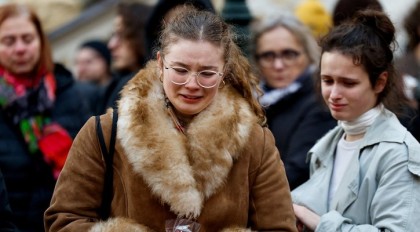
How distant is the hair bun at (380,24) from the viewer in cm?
466

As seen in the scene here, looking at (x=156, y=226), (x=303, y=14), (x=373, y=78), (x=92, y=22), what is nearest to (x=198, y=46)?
(x=156, y=226)

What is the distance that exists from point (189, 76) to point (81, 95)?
262 cm

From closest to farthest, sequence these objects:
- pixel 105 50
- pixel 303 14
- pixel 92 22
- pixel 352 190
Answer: pixel 352 190 → pixel 303 14 → pixel 105 50 → pixel 92 22

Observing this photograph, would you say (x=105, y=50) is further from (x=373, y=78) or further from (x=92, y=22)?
(x=373, y=78)

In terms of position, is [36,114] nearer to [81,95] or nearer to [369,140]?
[81,95]

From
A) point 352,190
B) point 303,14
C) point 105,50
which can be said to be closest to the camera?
point 352,190

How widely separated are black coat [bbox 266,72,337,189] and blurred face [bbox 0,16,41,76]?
166cm

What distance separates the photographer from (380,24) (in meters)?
4.67

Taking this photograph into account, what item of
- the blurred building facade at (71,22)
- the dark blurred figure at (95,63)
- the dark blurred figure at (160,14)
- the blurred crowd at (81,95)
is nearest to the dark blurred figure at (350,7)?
the blurred crowd at (81,95)

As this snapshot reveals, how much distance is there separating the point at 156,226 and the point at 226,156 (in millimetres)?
427

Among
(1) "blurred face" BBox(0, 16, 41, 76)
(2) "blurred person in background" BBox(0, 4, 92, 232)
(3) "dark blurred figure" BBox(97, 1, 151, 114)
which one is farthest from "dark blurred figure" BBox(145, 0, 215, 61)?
(1) "blurred face" BBox(0, 16, 41, 76)

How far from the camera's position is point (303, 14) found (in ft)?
29.2

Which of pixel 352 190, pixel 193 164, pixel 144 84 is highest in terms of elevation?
pixel 144 84

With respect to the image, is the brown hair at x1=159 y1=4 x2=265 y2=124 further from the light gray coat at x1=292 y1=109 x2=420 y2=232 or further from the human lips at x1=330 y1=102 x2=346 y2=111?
the light gray coat at x1=292 y1=109 x2=420 y2=232
